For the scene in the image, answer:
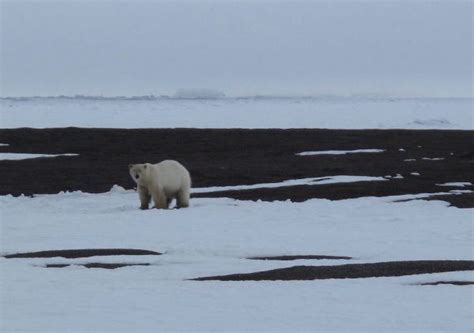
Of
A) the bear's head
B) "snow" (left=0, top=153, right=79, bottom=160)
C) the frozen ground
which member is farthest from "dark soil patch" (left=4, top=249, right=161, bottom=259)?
"snow" (left=0, top=153, right=79, bottom=160)

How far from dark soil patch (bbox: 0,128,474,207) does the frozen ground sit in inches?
121

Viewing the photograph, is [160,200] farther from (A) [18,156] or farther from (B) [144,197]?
(A) [18,156]

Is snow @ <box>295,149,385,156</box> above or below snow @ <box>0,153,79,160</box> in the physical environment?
above

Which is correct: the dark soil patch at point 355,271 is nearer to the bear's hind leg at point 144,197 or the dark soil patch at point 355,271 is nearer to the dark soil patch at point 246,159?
the bear's hind leg at point 144,197

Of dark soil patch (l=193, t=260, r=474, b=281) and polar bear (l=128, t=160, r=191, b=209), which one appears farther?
polar bear (l=128, t=160, r=191, b=209)

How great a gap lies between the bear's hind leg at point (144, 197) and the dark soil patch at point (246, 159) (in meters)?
3.89

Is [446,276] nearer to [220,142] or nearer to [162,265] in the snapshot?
[162,265]

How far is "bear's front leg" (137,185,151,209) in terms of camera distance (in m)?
21.0

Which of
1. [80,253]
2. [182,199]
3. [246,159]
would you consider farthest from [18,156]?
[80,253]

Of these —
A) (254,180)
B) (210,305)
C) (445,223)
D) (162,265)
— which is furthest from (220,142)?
(210,305)

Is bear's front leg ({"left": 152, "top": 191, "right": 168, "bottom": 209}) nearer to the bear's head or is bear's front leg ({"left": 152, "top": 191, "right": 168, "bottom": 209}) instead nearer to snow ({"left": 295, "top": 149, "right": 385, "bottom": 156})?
the bear's head

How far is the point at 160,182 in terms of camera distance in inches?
825

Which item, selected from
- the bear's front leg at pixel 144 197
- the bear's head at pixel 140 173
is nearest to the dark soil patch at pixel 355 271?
the bear's head at pixel 140 173

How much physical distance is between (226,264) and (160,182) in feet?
23.9
